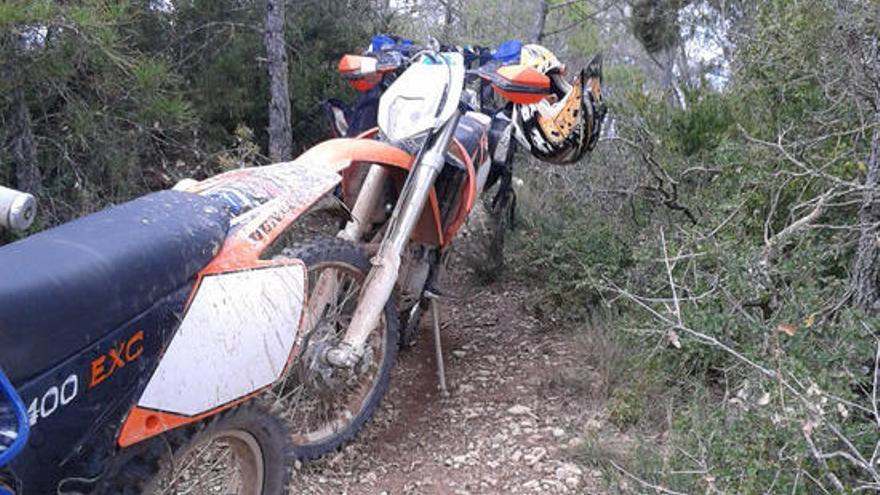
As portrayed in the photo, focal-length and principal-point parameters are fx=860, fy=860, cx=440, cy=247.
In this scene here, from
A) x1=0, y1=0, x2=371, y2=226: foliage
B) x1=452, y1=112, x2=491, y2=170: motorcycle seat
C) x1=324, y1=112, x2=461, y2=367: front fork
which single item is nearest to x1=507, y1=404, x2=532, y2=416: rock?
x1=324, y1=112, x2=461, y2=367: front fork

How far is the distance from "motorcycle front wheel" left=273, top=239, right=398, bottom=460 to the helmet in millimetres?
1453

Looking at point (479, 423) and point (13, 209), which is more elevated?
point (13, 209)

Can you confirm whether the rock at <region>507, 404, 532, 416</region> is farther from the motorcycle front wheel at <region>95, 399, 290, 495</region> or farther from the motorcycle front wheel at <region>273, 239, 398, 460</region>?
the motorcycle front wheel at <region>95, 399, 290, 495</region>

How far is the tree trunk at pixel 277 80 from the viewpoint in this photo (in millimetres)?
4812

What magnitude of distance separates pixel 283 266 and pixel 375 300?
2.24 ft

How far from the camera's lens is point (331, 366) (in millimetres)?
2850

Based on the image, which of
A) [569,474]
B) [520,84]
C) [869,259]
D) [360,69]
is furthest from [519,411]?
[360,69]

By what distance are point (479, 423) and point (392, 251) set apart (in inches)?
34.0

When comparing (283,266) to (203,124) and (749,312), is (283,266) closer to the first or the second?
(749,312)

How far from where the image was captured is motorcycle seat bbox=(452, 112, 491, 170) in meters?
3.61

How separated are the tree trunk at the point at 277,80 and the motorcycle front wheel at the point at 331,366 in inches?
81.6

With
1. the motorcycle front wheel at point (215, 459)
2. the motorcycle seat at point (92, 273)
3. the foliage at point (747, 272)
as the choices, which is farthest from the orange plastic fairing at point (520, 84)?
the motorcycle front wheel at point (215, 459)

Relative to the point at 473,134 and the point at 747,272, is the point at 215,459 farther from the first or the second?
the point at 747,272

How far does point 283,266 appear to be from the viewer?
2.27 metres
